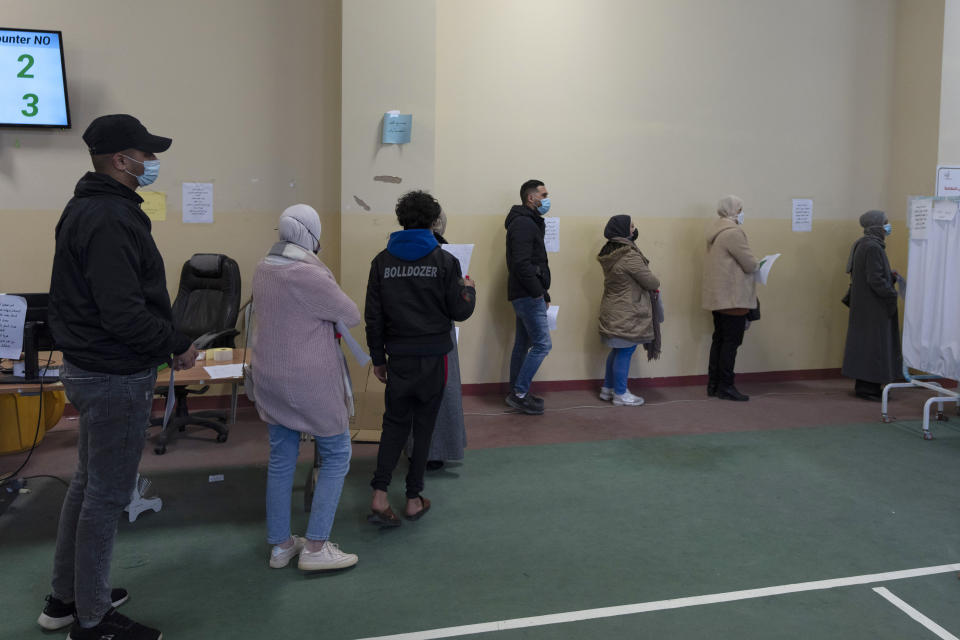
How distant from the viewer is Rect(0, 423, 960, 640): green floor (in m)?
2.50

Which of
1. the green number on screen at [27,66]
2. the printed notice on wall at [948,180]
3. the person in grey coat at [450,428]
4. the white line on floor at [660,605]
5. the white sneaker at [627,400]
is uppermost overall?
the green number on screen at [27,66]

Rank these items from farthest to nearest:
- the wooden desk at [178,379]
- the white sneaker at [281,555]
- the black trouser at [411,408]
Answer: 1. the black trouser at [411,408]
2. the wooden desk at [178,379]
3. the white sneaker at [281,555]

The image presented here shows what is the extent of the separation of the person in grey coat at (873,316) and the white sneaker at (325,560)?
461cm

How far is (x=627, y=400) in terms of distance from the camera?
5473 millimetres

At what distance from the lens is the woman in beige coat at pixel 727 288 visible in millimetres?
5520

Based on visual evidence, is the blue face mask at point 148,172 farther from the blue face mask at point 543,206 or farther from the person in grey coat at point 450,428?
the blue face mask at point 543,206

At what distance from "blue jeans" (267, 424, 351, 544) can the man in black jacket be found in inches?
93.5

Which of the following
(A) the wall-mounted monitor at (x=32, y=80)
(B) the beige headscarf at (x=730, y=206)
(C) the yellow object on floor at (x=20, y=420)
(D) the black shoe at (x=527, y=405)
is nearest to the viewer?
(C) the yellow object on floor at (x=20, y=420)

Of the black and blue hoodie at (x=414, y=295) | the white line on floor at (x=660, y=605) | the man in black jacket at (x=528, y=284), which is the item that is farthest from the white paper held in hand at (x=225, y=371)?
the man in black jacket at (x=528, y=284)

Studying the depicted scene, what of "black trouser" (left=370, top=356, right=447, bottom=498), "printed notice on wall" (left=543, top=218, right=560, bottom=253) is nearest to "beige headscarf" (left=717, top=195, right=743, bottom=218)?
"printed notice on wall" (left=543, top=218, right=560, bottom=253)

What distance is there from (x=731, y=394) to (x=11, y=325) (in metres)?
4.85

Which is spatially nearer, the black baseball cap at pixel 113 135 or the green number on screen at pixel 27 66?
the black baseball cap at pixel 113 135

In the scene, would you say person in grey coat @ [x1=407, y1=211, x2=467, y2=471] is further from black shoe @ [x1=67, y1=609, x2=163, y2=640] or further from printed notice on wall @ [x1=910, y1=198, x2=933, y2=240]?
printed notice on wall @ [x1=910, y1=198, x2=933, y2=240]

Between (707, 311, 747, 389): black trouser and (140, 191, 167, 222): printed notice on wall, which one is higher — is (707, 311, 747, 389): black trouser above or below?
below
